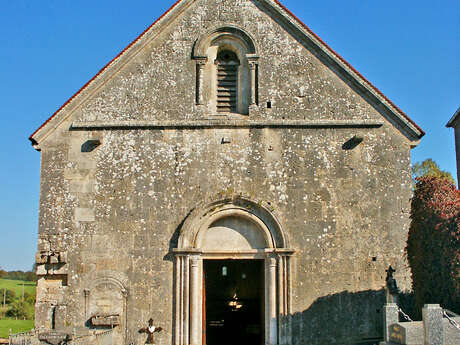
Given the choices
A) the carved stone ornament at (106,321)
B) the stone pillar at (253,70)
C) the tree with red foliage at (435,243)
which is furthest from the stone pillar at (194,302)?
the tree with red foliage at (435,243)

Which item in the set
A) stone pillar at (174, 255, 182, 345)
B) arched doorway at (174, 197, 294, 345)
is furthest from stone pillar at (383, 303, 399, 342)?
stone pillar at (174, 255, 182, 345)

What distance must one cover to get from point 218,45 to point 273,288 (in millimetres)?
6676

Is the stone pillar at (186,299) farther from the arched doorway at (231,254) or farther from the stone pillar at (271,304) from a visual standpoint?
the stone pillar at (271,304)

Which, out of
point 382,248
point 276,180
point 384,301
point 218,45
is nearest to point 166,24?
point 218,45

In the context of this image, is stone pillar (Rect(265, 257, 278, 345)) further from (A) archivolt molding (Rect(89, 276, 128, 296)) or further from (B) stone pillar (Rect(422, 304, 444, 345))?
(B) stone pillar (Rect(422, 304, 444, 345))

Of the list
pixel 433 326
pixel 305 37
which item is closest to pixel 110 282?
pixel 433 326

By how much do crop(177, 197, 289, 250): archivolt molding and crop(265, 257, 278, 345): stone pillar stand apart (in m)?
0.52

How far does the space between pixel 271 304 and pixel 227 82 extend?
6.00 m

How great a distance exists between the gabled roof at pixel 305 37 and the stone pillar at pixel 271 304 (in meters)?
4.96

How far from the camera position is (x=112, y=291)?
543 inches

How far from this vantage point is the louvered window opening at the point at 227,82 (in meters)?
14.9

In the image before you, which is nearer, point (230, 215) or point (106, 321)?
point (106, 321)

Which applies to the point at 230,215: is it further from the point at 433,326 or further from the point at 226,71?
the point at 433,326

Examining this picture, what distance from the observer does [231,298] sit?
78.9 ft
